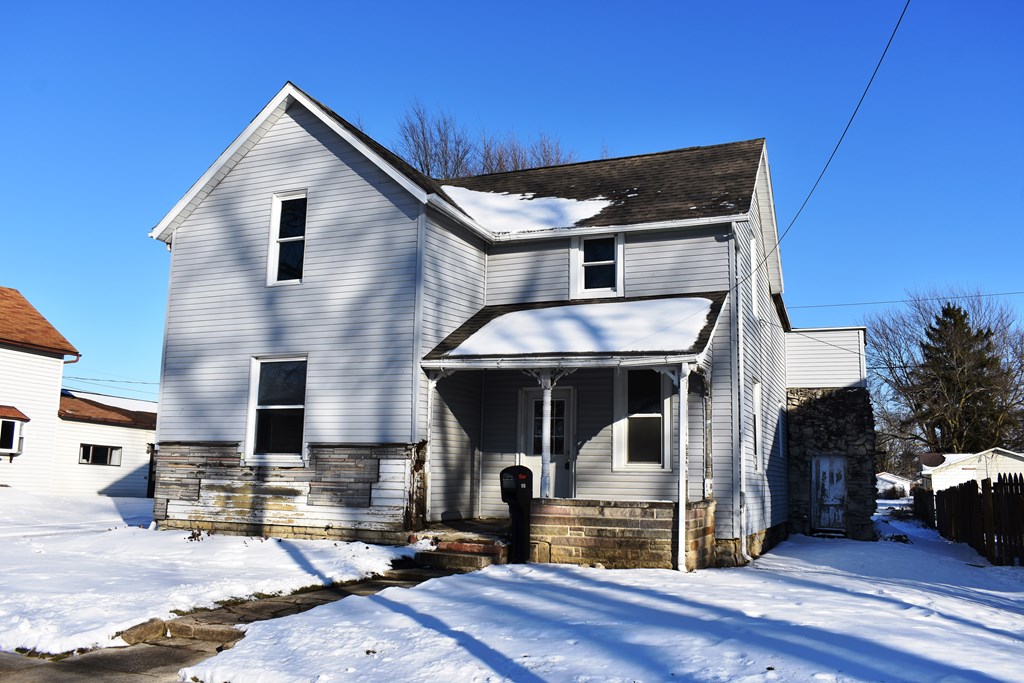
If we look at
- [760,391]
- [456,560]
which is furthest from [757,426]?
[456,560]

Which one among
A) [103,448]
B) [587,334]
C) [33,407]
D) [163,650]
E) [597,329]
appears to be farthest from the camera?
[103,448]

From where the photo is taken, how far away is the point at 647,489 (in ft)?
44.4

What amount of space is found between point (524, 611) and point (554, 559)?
3.39m

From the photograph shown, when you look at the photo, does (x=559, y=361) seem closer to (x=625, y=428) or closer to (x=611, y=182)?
(x=625, y=428)

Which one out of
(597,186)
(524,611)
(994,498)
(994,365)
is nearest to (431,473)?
(524,611)

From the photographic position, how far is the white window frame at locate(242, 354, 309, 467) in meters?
13.8

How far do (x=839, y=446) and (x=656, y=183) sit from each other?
849cm

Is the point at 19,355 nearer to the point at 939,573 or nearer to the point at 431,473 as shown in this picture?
the point at 431,473

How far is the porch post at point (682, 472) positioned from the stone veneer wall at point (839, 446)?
31.6 feet

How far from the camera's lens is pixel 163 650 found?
286 inches

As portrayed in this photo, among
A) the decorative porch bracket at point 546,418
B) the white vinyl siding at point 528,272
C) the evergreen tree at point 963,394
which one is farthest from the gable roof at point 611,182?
the evergreen tree at point 963,394

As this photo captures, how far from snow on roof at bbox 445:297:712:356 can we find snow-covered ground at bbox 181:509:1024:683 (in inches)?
125

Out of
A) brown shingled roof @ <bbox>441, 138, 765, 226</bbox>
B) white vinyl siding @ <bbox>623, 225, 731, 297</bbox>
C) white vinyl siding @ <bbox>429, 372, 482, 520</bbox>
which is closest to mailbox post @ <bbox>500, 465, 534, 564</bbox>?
white vinyl siding @ <bbox>429, 372, 482, 520</bbox>

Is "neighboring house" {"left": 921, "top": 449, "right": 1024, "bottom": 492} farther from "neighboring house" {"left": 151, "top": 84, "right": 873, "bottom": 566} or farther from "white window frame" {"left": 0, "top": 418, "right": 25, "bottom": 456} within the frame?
"white window frame" {"left": 0, "top": 418, "right": 25, "bottom": 456}
